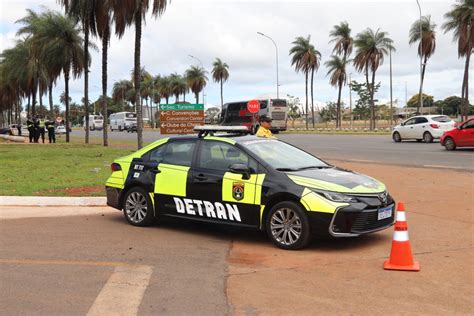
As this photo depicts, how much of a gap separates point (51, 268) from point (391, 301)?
358cm

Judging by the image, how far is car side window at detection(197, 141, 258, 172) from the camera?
711 cm

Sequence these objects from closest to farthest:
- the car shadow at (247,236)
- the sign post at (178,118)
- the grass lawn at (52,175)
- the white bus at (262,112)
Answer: the car shadow at (247,236) < the grass lawn at (52,175) < the sign post at (178,118) < the white bus at (262,112)

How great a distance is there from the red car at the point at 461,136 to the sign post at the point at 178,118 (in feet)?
36.6

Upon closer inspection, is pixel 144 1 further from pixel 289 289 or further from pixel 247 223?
pixel 289 289

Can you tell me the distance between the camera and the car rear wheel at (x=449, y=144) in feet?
69.9

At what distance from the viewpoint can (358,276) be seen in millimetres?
5449

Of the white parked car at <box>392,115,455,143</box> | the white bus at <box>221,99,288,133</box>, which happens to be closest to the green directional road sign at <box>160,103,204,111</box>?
the white parked car at <box>392,115,455,143</box>

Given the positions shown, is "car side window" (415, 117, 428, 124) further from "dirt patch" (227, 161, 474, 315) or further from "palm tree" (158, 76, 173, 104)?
"palm tree" (158, 76, 173, 104)

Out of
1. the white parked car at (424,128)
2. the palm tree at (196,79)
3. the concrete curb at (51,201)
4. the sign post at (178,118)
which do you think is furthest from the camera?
the palm tree at (196,79)

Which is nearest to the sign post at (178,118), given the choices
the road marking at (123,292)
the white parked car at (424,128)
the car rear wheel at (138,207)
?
the car rear wheel at (138,207)

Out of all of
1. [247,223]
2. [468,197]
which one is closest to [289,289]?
[247,223]

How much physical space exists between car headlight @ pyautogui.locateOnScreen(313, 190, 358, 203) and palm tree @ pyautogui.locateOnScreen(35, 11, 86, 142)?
101 ft

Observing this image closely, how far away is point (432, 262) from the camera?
5.92 meters

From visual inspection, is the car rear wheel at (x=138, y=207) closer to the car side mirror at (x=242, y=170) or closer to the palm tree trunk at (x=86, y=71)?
the car side mirror at (x=242, y=170)
